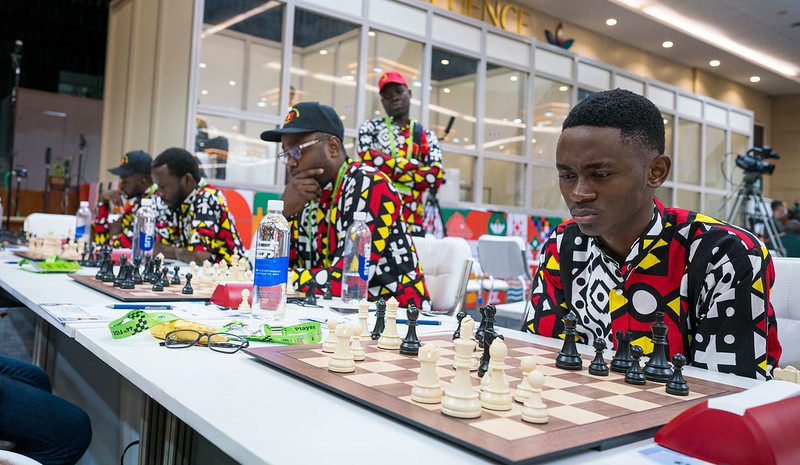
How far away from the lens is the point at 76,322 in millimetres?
1295

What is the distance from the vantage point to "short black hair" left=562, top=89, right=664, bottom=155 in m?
1.23

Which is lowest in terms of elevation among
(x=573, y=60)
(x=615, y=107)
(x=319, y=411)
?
(x=319, y=411)

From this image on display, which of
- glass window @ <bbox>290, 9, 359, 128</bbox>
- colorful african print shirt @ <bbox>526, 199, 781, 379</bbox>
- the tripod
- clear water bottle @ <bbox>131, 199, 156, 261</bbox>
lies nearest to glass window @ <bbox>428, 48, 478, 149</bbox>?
glass window @ <bbox>290, 9, 359, 128</bbox>

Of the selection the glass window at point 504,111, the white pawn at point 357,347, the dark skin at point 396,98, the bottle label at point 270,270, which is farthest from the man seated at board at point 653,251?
the glass window at point 504,111

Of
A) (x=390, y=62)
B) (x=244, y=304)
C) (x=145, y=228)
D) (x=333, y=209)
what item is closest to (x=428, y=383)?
(x=244, y=304)

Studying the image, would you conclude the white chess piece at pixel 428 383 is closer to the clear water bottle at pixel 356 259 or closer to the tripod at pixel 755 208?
the clear water bottle at pixel 356 259

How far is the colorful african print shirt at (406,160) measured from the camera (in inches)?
159

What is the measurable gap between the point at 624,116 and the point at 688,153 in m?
10.5

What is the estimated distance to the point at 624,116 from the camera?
4.04ft

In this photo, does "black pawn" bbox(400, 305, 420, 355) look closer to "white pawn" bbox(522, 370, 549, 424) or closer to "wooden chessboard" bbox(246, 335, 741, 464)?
"wooden chessboard" bbox(246, 335, 741, 464)

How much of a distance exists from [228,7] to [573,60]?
198 inches

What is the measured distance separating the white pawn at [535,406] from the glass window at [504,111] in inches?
286

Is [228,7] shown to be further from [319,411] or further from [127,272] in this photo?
[319,411]

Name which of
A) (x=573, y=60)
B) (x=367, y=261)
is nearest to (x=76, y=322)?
(x=367, y=261)
